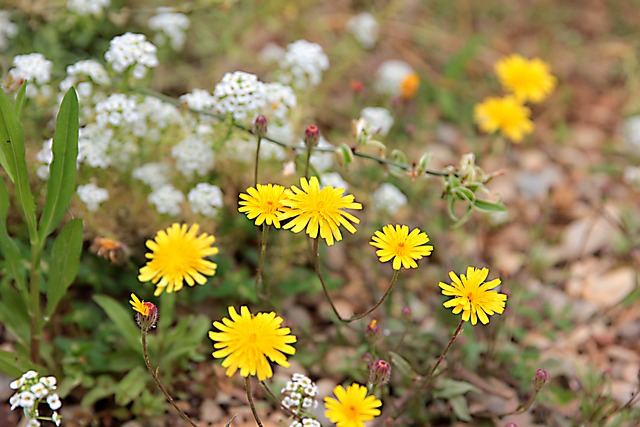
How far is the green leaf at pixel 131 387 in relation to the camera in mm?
1787

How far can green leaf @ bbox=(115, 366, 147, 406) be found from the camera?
1.79m

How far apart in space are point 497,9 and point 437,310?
1.90 m

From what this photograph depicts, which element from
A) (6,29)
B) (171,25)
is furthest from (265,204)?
(6,29)

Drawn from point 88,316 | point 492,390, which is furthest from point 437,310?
point 88,316

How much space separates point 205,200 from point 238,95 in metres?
0.29

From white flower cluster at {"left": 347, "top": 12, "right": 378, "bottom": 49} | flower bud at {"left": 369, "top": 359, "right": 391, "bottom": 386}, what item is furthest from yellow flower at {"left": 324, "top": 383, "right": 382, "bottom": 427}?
white flower cluster at {"left": 347, "top": 12, "right": 378, "bottom": 49}

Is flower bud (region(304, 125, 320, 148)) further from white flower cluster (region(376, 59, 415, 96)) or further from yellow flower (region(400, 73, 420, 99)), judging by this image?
white flower cluster (region(376, 59, 415, 96))

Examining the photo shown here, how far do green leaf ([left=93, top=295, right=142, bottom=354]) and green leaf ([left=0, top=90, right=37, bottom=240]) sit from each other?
283 millimetres

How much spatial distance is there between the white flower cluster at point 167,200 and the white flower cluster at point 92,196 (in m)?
0.13

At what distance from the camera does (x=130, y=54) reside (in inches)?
74.9

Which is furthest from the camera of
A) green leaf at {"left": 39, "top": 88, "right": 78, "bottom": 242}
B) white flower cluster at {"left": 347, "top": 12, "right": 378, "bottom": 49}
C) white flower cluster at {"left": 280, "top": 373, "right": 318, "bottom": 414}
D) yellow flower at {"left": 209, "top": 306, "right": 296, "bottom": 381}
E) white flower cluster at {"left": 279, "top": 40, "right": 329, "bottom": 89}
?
white flower cluster at {"left": 347, "top": 12, "right": 378, "bottom": 49}

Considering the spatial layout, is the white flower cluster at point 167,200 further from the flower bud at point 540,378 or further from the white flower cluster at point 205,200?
the flower bud at point 540,378

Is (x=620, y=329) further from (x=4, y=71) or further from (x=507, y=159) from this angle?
(x=4, y=71)

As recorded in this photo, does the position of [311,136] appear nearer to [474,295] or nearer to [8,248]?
[474,295]
